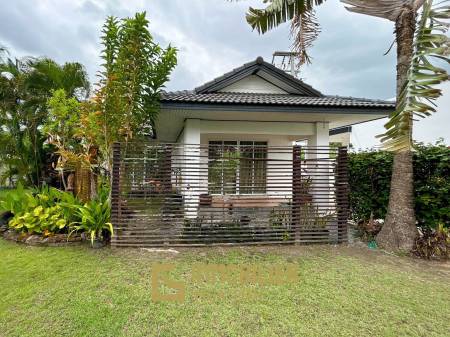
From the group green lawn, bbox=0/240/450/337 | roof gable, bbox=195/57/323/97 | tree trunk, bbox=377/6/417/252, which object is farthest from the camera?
roof gable, bbox=195/57/323/97

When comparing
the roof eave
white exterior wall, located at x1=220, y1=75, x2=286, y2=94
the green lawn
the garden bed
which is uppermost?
white exterior wall, located at x1=220, y1=75, x2=286, y2=94

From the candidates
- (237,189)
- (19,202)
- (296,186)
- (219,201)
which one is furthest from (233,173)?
(19,202)

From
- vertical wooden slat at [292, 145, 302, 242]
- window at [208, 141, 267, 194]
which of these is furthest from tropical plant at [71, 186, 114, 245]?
vertical wooden slat at [292, 145, 302, 242]

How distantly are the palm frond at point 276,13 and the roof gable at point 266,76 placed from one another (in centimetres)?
218

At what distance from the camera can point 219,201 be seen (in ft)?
20.0

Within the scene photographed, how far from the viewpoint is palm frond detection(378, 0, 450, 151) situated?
13.7ft

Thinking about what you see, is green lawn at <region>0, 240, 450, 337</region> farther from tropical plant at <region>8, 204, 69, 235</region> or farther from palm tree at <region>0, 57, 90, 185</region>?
palm tree at <region>0, 57, 90, 185</region>

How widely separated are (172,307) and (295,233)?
11.9ft

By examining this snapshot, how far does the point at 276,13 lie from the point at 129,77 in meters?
3.94

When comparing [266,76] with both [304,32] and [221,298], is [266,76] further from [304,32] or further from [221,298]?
[221,298]

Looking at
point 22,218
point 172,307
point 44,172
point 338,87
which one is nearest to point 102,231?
point 22,218

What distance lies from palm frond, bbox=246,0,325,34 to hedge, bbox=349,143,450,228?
4.21 meters

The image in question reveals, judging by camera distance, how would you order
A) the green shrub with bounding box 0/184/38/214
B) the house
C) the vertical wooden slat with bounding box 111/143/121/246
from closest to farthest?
the vertical wooden slat with bounding box 111/143/121/246 → the house → the green shrub with bounding box 0/184/38/214

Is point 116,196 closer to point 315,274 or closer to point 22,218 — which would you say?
point 22,218
